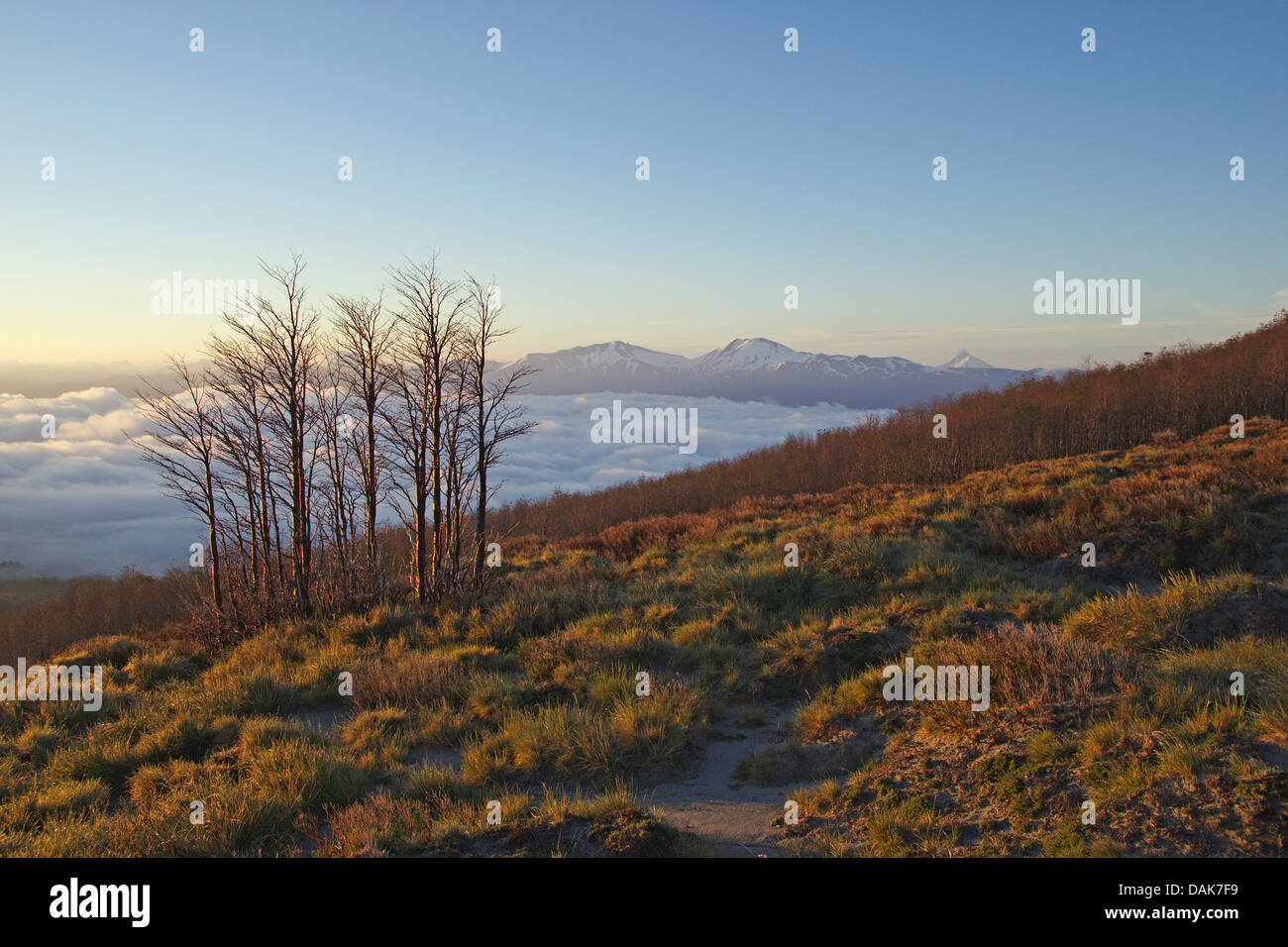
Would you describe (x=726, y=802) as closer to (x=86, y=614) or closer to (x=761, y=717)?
(x=761, y=717)

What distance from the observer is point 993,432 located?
6400cm

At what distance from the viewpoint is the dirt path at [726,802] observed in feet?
15.7

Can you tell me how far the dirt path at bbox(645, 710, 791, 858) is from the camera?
478 cm

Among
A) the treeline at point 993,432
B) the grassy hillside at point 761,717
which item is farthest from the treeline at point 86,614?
the grassy hillside at point 761,717

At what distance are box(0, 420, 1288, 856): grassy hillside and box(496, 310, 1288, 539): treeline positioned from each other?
53.2 ft

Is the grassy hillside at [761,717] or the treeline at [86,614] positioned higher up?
the grassy hillside at [761,717]

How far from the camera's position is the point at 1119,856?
12.3 feet

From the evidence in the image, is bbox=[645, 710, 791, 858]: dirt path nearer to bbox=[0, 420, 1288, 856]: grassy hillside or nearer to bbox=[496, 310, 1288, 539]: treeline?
bbox=[0, 420, 1288, 856]: grassy hillside

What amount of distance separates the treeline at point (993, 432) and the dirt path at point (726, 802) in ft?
68.8

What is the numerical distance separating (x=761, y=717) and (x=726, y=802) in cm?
170

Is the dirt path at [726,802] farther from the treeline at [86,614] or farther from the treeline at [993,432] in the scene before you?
the treeline at [86,614]

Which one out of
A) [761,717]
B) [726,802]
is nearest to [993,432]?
[761,717]

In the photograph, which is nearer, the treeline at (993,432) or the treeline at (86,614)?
the treeline at (993,432)
